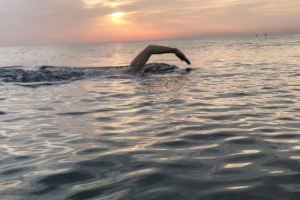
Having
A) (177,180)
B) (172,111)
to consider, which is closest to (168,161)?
(177,180)

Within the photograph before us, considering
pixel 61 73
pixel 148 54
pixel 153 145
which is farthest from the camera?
pixel 61 73

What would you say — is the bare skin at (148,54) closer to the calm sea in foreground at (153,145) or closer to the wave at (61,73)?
the wave at (61,73)

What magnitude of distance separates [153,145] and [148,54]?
1353 cm

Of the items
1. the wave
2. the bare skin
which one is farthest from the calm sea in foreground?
the bare skin

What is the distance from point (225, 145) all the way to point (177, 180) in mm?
1952

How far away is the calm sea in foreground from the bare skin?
603cm

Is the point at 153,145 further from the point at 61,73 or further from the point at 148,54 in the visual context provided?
the point at 61,73

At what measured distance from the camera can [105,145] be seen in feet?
24.1

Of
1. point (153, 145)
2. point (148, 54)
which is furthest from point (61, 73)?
point (153, 145)

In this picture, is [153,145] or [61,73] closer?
[153,145]

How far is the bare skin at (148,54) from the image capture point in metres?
19.8

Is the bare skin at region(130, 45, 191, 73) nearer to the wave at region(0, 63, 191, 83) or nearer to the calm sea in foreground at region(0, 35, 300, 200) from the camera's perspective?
the wave at region(0, 63, 191, 83)

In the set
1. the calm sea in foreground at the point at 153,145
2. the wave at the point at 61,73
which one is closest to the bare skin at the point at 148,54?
the wave at the point at 61,73

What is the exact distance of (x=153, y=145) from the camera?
7.22 meters
